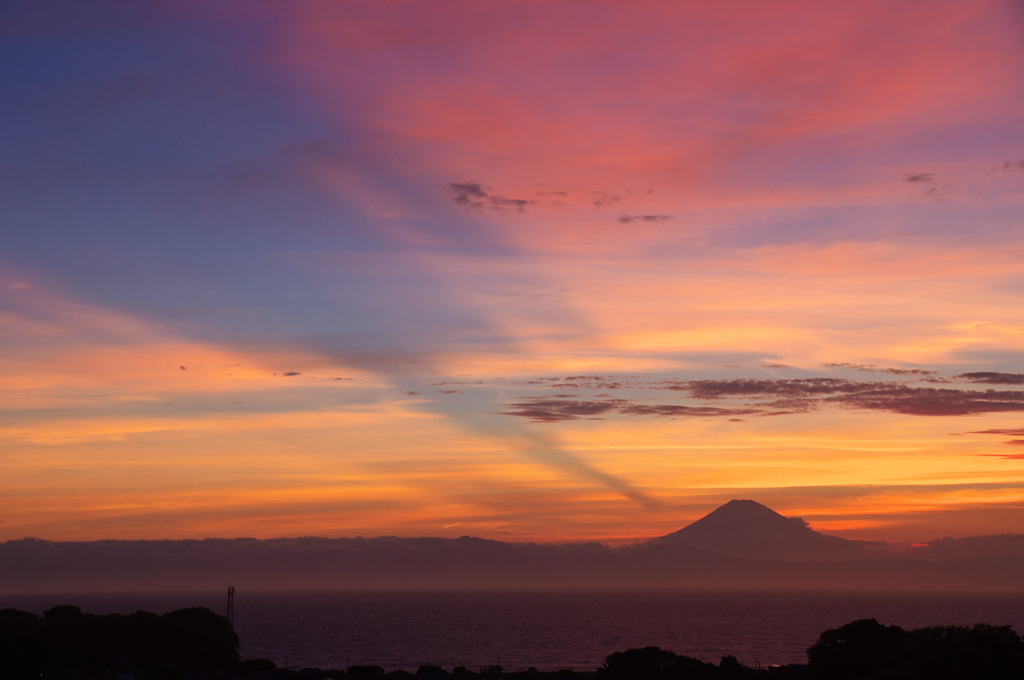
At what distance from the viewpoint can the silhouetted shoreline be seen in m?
46.0

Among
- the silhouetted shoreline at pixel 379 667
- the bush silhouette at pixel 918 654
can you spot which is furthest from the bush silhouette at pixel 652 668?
the bush silhouette at pixel 918 654

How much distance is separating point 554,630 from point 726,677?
5637 inches

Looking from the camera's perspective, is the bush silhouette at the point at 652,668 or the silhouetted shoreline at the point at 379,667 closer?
the silhouetted shoreline at the point at 379,667

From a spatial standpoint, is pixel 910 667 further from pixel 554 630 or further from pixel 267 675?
pixel 554 630

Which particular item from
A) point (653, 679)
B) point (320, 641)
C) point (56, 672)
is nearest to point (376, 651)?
point (320, 641)

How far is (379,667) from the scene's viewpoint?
238ft

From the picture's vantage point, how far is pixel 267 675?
66750mm

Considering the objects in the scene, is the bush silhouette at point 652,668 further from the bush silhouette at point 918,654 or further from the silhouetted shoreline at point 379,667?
the bush silhouette at point 918,654

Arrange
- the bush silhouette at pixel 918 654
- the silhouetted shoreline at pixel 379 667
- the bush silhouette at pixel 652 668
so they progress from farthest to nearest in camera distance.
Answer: the bush silhouette at pixel 652 668 < the silhouetted shoreline at pixel 379 667 < the bush silhouette at pixel 918 654

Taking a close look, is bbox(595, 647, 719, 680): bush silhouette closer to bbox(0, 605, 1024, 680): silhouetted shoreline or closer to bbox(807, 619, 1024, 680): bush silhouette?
bbox(0, 605, 1024, 680): silhouetted shoreline

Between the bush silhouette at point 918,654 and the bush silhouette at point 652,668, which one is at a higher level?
the bush silhouette at point 918,654

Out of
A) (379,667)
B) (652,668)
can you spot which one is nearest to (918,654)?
(652,668)

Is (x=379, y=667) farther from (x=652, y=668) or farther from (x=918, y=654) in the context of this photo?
(x=918, y=654)

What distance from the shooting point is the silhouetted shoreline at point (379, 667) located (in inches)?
1811
